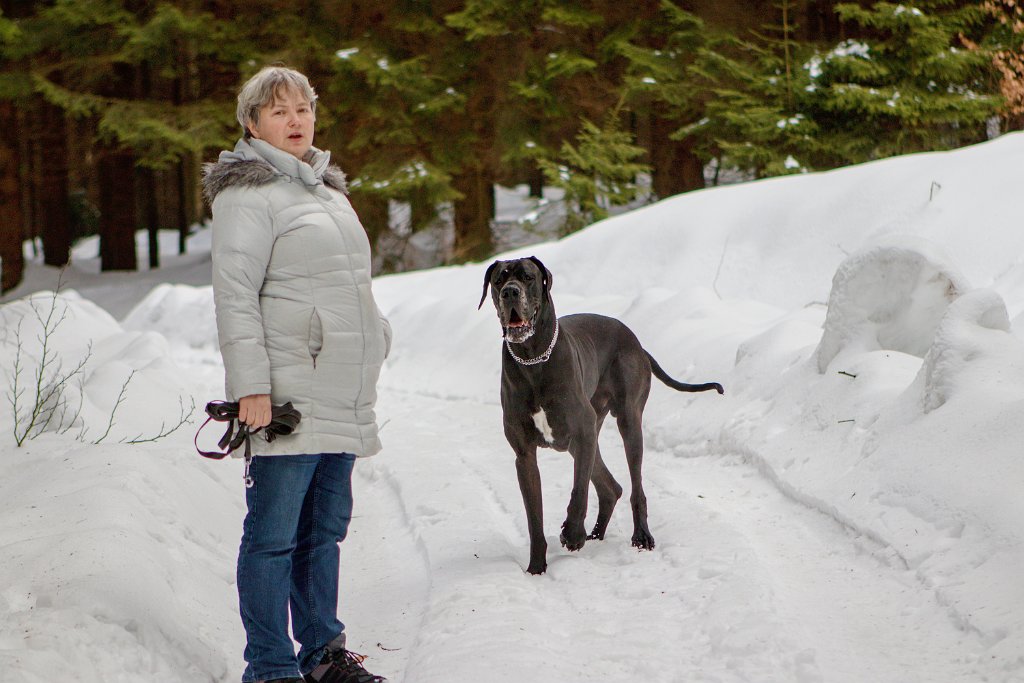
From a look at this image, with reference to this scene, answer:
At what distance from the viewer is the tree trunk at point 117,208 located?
930 inches

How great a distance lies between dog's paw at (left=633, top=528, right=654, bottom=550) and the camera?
487 centimetres

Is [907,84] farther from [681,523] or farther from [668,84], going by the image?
[681,523]

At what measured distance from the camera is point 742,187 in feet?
42.4

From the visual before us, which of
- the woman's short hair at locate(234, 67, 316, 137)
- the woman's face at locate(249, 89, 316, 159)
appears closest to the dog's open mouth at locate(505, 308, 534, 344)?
the woman's face at locate(249, 89, 316, 159)

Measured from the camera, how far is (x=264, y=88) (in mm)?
3281

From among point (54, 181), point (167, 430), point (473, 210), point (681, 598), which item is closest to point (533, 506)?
point (681, 598)

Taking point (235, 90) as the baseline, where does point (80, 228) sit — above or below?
below

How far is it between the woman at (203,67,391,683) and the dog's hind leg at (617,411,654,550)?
1844mm

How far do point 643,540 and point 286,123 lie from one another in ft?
8.98

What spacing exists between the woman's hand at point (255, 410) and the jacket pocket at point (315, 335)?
0.24m

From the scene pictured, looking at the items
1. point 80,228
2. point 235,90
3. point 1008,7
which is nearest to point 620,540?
point 1008,7

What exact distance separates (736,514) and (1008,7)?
12.2 m

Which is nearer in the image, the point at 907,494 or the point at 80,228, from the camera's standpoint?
the point at 907,494

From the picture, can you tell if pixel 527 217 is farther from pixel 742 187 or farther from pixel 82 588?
pixel 82 588
